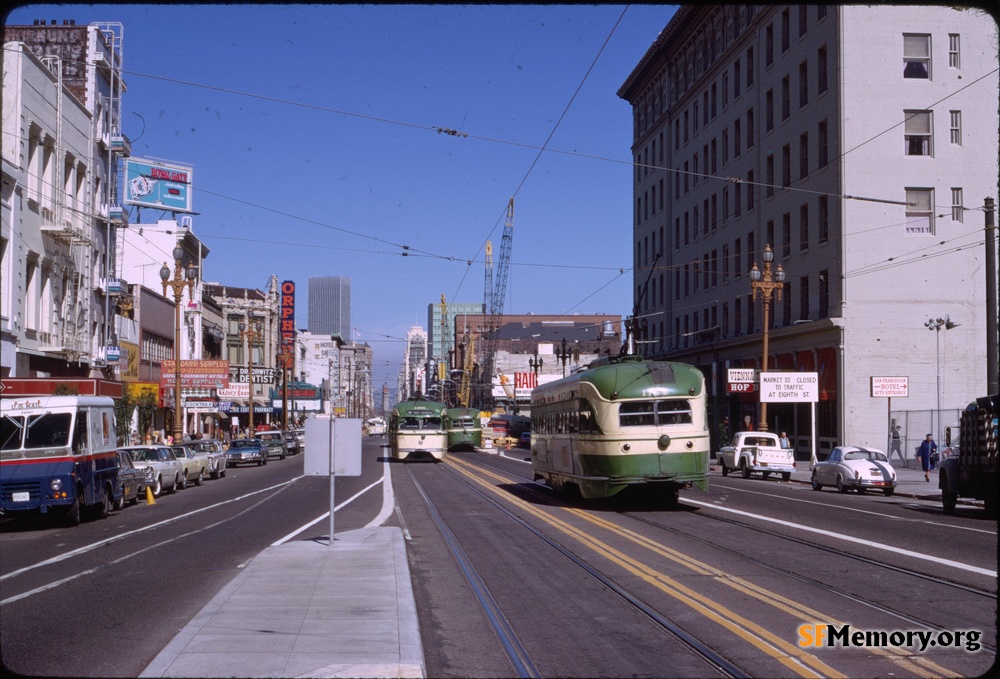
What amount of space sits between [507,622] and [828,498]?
20232 millimetres

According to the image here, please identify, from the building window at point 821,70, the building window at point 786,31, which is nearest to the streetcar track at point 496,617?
the building window at point 821,70

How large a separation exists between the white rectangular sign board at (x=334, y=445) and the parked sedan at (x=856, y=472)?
20533 millimetres

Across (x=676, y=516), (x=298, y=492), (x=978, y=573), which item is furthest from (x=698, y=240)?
(x=978, y=573)

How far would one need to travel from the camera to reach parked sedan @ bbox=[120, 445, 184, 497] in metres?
30.5

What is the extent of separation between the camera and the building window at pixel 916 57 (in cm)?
4431

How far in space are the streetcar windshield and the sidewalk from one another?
933cm

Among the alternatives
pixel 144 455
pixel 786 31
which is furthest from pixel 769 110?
pixel 144 455

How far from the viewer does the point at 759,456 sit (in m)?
40.2

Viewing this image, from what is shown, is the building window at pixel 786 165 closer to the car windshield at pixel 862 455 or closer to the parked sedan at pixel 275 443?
the car windshield at pixel 862 455

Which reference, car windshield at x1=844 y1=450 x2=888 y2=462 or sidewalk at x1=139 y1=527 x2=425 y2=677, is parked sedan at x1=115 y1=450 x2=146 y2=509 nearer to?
sidewalk at x1=139 y1=527 x2=425 y2=677

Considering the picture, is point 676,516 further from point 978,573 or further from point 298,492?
point 298,492

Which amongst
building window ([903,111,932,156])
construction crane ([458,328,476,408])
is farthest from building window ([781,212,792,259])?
construction crane ([458,328,476,408])

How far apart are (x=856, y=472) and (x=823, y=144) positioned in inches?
856

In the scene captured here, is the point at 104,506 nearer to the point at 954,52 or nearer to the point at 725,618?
the point at 725,618
